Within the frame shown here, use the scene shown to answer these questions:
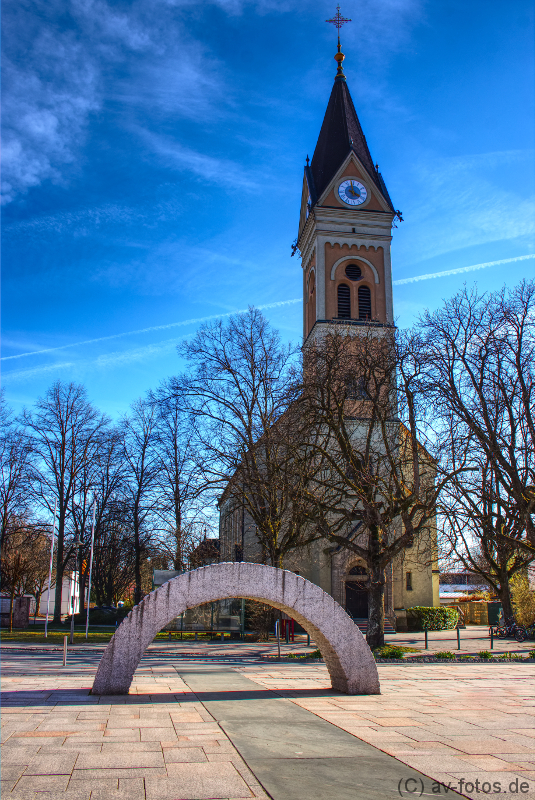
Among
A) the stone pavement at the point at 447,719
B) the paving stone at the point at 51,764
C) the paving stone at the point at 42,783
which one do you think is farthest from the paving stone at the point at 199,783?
the stone pavement at the point at 447,719

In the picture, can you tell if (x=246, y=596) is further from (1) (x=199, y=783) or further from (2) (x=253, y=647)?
(2) (x=253, y=647)

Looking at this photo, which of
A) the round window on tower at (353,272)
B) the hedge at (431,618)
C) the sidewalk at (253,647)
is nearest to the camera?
the sidewalk at (253,647)

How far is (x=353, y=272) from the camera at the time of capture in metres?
42.8

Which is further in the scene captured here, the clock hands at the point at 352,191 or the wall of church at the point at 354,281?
the clock hands at the point at 352,191

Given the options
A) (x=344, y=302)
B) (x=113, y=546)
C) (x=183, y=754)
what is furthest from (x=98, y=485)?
(x=183, y=754)

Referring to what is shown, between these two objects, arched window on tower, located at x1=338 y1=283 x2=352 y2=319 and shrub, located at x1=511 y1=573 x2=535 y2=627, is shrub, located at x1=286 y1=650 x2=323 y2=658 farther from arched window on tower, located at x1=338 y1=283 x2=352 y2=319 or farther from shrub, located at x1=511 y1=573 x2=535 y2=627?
arched window on tower, located at x1=338 y1=283 x2=352 y2=319

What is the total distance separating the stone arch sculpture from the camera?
9773 millimetres

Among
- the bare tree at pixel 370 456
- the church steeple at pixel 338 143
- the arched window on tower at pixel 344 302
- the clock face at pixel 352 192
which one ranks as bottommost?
the bare tree at pixel 370 456

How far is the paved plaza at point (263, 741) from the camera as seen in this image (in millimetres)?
5379

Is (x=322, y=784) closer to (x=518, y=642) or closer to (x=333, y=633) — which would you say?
(x=333, y=633)

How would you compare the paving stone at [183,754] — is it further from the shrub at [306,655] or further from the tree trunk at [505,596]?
the tree trunk at [505,596]

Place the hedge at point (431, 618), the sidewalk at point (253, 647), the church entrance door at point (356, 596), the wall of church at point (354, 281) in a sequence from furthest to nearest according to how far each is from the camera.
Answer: the wall of church at point (354, 281), the church entrance door at point (356, 596), the hedge at point (431, 618), the sidewalk at point (253, 647)

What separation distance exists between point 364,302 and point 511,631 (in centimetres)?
2263

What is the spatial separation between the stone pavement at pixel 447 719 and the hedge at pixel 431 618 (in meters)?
16.7
